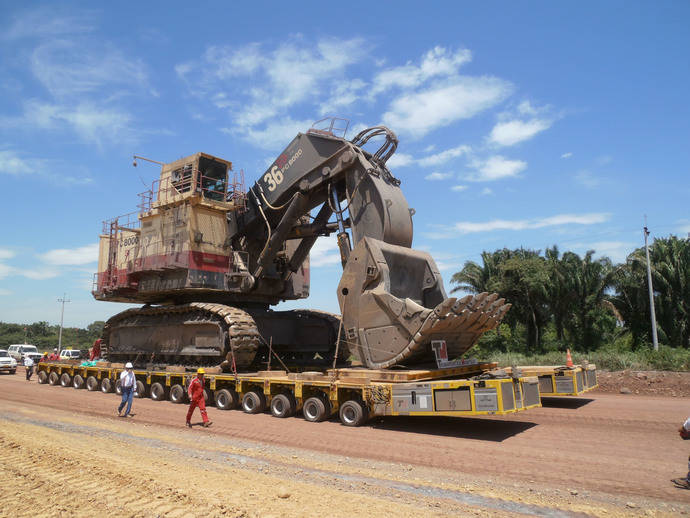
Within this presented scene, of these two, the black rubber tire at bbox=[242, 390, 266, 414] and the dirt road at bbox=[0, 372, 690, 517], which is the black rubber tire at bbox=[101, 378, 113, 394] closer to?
the dirt road at bbox=[0, 372, 690, 517]

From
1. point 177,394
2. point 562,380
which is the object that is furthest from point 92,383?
point 562,380

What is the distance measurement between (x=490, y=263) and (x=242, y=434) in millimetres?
31470

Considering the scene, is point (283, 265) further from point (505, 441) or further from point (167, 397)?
point (505, 441)

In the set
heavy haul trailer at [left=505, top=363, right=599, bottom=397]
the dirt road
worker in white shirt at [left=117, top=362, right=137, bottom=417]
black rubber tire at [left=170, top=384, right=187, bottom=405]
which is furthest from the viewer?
black rubber tire at [left=170, top=384, right=187, bottom=405]

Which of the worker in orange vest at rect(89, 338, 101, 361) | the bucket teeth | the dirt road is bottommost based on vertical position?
the dirt road

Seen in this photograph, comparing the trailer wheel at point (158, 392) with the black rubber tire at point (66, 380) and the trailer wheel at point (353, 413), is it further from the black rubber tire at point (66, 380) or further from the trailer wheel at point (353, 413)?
the trailer wheel at point (353, 413)

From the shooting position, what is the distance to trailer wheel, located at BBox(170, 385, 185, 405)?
14500mm

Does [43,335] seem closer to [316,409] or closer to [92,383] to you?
[92,383]

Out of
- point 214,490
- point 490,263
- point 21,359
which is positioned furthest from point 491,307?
point 21,359

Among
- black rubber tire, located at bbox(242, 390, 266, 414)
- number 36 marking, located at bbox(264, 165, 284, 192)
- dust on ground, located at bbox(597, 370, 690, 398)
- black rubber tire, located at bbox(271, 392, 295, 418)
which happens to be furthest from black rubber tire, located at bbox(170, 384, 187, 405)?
dust on ground, located at bbox(597, 370, 690, 398)

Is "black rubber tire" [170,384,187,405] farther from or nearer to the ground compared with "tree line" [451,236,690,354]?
nearer to the ground

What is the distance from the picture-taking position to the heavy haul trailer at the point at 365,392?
9.02 meters

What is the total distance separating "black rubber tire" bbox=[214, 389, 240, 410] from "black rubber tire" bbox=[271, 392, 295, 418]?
5.10 feet

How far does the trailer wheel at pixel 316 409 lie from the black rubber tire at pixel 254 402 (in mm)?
1589
